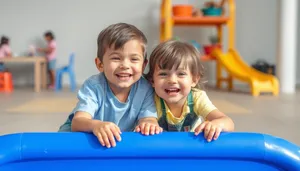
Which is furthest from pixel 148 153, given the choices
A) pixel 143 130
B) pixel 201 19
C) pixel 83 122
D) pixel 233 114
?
pixel 201 19

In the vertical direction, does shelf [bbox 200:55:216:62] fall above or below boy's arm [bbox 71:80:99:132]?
below

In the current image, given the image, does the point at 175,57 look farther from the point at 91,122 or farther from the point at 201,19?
the point at 201,19

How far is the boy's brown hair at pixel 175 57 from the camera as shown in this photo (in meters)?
1.36

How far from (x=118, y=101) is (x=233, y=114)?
7.03 feet

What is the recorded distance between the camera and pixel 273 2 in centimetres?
687

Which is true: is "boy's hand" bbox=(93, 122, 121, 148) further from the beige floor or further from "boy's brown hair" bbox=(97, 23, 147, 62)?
the beige floor

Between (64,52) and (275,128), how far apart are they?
4.91 metres

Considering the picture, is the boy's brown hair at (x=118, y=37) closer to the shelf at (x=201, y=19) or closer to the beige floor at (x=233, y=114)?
the beige floor at (x=233, y=114)

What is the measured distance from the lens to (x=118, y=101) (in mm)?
1471

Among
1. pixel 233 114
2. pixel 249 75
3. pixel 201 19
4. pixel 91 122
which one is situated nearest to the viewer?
pixel 91 122

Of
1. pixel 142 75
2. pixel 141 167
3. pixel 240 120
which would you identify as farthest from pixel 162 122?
pixel 240 120

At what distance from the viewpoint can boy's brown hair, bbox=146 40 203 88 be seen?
1.36 m

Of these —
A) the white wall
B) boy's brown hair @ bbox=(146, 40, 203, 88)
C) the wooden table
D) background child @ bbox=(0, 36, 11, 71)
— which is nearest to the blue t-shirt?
boy's brown hair @ bbox=(146, 40, 203, 88)

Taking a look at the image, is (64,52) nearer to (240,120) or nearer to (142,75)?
(240,120)
